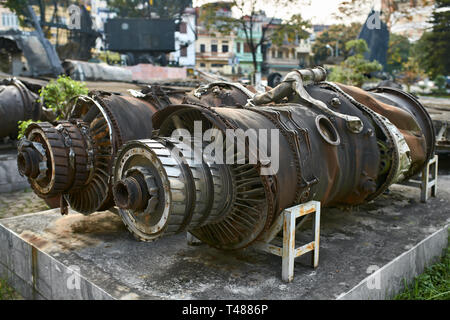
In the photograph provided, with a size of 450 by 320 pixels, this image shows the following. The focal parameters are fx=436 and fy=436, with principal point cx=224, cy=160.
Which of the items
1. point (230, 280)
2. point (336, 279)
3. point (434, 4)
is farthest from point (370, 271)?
point (434, 4)

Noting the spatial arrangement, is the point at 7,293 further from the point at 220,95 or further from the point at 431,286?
the point at 431,286

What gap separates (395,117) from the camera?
4945mm

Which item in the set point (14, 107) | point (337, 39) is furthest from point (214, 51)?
point (14, 107)

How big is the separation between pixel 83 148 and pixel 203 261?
5.48 feet

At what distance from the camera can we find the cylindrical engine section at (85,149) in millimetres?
4129

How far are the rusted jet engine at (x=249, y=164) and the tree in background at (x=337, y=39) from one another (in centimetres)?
3126

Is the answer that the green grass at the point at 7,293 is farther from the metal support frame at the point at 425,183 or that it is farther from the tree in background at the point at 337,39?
the tree in background at the point at 337,39

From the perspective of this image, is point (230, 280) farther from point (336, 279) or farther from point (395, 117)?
point (395, 117)

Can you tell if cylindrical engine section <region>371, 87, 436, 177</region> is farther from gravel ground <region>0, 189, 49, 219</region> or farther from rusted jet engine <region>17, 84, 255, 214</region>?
gravel ground <region>0, 189, 49, 219</region>

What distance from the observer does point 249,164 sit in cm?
318

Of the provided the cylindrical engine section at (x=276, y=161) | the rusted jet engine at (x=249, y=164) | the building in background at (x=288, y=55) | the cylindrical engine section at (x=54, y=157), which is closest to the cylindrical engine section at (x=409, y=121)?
the rusted jet engine at (x=249, y=164)

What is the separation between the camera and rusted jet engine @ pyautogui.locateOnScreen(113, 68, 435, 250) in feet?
9.91
